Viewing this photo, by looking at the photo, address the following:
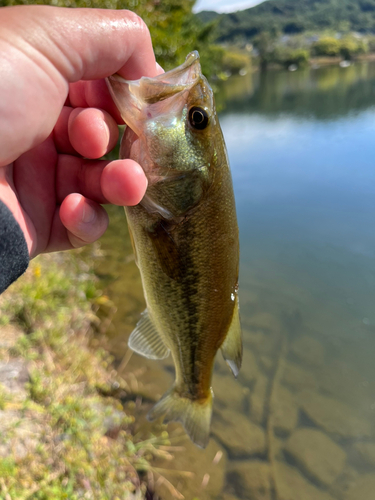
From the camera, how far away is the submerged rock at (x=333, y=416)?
3975 millimetres

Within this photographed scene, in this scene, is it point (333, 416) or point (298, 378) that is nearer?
point (333, 416)

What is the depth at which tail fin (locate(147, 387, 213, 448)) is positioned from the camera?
2.04 m

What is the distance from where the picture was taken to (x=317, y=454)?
3.74m

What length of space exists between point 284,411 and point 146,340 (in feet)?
9.68

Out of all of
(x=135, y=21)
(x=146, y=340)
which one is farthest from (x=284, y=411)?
(x=135, y=21)

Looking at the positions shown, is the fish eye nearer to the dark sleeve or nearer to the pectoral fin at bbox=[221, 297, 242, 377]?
the dark sleeve

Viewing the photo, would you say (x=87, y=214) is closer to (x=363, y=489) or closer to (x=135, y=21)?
(x=135, y=21)

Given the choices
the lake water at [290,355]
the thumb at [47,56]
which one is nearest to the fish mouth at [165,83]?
the thumb at [47,56]

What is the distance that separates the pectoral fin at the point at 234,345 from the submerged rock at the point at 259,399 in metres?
2.57

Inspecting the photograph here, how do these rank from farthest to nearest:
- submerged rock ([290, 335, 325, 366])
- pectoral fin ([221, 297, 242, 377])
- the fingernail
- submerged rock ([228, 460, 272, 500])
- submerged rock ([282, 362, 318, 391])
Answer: submerged rock ([290, 335, 325, 366]) → submerged rock ([282, 362, 318, 391]) → submerged rock ([228, 460, 272, 500]) → pectoral fin ([221, 297, 242, 377]) → the fingernail

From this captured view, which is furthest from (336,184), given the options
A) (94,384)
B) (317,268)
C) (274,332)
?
(94,384)

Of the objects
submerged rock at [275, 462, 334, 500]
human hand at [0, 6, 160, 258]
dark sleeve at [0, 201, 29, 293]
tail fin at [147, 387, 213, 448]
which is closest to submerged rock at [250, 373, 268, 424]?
submerged rock at [275, 462, 334, 500]

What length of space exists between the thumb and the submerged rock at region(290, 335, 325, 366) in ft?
15.1

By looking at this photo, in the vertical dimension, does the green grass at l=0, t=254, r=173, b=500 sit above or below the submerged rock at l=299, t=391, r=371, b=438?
above
